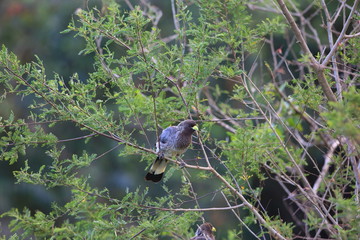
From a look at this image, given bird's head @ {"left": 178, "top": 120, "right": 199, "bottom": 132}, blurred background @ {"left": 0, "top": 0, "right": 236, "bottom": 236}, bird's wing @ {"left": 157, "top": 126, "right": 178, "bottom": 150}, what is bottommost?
blurred background @ {"left": 0, "top": 0, "right": 236, "bottom": 236}

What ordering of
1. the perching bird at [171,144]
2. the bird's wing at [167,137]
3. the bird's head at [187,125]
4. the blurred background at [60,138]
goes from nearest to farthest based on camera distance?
the bird's head at [187,125] < the perching bird at [171,144] < the bird's wing at [167,137] < the blurred background at [60,138]

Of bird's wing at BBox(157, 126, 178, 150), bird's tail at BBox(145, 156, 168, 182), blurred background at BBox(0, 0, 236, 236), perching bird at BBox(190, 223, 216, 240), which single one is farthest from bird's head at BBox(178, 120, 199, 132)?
blurred background at BBox(0, 0, 236, 236)

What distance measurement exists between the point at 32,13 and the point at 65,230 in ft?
19.0

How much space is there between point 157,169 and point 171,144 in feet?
0.98

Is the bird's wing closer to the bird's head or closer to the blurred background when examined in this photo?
the bird's head

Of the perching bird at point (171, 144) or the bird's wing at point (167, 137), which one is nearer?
the perching bird at point (171, 144)

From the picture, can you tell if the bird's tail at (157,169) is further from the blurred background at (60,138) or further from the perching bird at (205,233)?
the blurred background at (60,138)

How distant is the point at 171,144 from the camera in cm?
500

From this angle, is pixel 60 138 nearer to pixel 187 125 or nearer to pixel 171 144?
pixel 171 144

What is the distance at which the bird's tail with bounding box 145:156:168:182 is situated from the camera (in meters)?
5.07

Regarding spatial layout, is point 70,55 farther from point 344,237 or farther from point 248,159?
point 344,237

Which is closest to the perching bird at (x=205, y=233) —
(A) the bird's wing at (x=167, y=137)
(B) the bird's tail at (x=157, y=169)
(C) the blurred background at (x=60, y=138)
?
(B) the bird's tail at (x=157, y=169)

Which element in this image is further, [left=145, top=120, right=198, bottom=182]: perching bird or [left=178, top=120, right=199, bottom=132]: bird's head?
[left=145, top=120, right=198, bottom=182]: perching bird

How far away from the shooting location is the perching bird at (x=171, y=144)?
15.8ft
